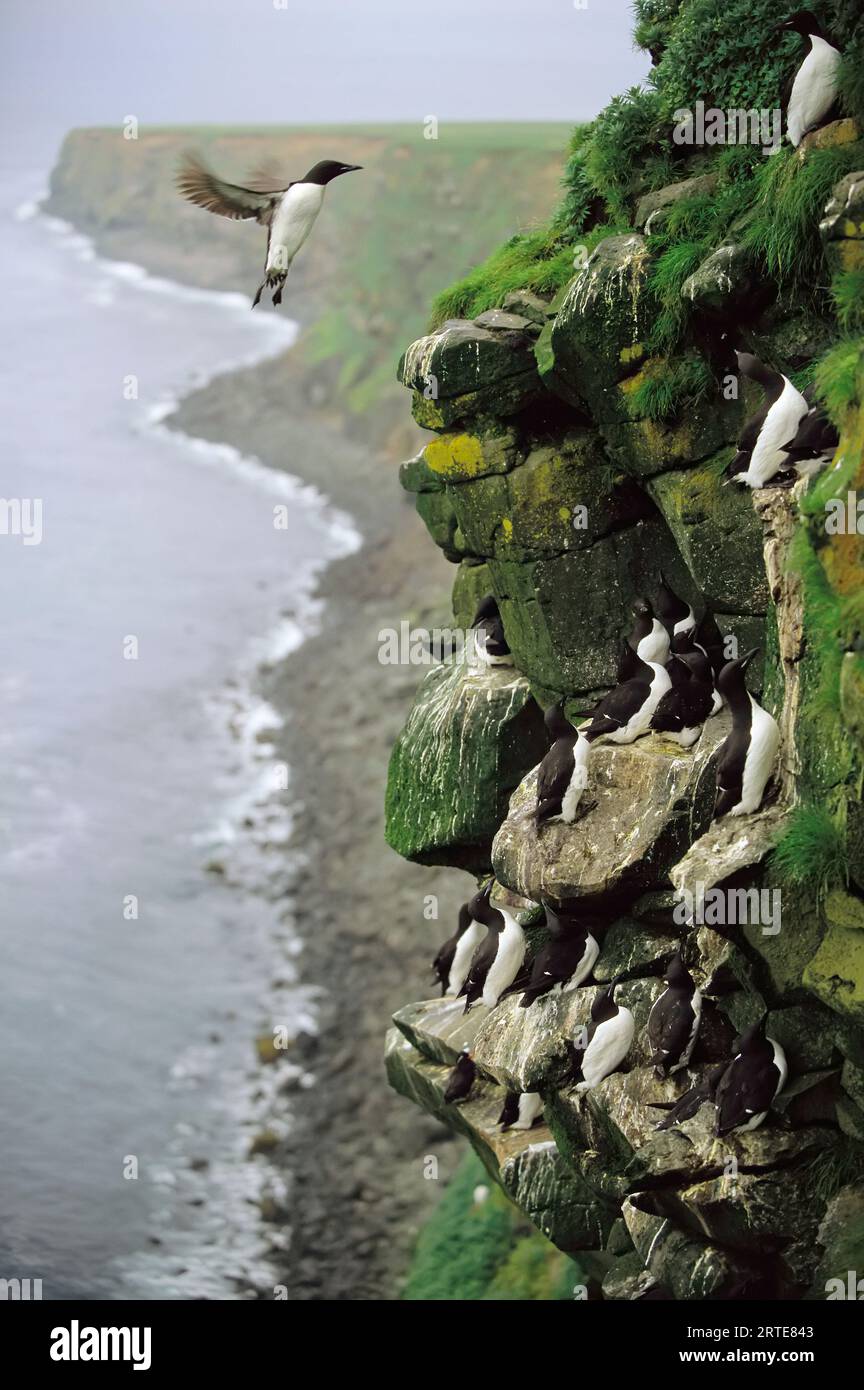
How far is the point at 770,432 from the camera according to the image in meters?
11.1

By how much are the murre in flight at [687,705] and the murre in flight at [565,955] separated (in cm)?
198

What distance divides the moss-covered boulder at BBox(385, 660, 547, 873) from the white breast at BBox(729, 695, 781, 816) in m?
4.35

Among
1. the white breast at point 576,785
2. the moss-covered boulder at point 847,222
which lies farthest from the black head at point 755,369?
the white breast at point 576,785

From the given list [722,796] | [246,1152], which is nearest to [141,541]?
[246,1152]

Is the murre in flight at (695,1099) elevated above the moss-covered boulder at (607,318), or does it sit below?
below

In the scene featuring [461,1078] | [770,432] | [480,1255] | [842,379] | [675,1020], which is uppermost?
[842,379]

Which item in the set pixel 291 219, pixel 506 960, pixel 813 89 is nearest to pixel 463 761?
pixel 506 960

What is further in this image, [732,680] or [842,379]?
[732,680]

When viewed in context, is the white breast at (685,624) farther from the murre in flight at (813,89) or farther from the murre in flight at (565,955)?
the murre in flight at (813,89)

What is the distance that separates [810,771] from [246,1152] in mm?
20657

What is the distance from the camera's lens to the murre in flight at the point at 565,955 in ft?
44.0

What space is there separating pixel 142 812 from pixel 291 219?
32.7 m

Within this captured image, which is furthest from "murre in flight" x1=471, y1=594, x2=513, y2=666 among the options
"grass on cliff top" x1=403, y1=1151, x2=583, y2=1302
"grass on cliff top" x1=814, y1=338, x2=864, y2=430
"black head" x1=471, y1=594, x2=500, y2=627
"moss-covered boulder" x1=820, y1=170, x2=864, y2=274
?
"grass on cliff top" x1=403, y1=1151, x2=583, y2=1302

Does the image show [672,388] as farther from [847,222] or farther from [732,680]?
[732,680]
